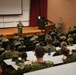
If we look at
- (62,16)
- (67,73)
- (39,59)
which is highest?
(62,16)

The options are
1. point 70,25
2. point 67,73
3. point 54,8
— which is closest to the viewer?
point 67,73

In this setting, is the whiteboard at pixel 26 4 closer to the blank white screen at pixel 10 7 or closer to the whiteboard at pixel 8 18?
the blank white screen at pixel 10 7

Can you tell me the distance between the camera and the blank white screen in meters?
10.2

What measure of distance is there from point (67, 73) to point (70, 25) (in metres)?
6.05

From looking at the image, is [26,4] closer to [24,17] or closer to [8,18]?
[24,17]

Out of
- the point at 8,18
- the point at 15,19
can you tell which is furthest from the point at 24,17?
the point at 8,18

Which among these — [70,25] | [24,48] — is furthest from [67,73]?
[70,25]

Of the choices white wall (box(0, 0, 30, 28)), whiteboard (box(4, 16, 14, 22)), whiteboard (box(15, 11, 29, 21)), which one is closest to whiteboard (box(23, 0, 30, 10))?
white wall (box(0, 0, 30, 28))

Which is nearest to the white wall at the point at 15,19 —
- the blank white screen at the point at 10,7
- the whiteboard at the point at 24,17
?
the whiteboard at the point at 24,17

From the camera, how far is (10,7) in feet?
34.1

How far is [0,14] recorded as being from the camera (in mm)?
10172

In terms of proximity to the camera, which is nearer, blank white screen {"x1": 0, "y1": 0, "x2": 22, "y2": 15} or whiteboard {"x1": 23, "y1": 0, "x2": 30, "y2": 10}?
blank white screen {"x1": 0, "y1": 0, "x2": 22, "y2": 15}

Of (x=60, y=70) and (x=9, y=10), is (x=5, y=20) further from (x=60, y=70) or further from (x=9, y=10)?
(x=60, y=70)

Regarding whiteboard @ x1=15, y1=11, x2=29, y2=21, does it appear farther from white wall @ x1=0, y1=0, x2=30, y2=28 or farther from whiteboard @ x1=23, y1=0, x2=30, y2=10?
whiteboard @ x1=23, y1=0, x2=30, y2=10
